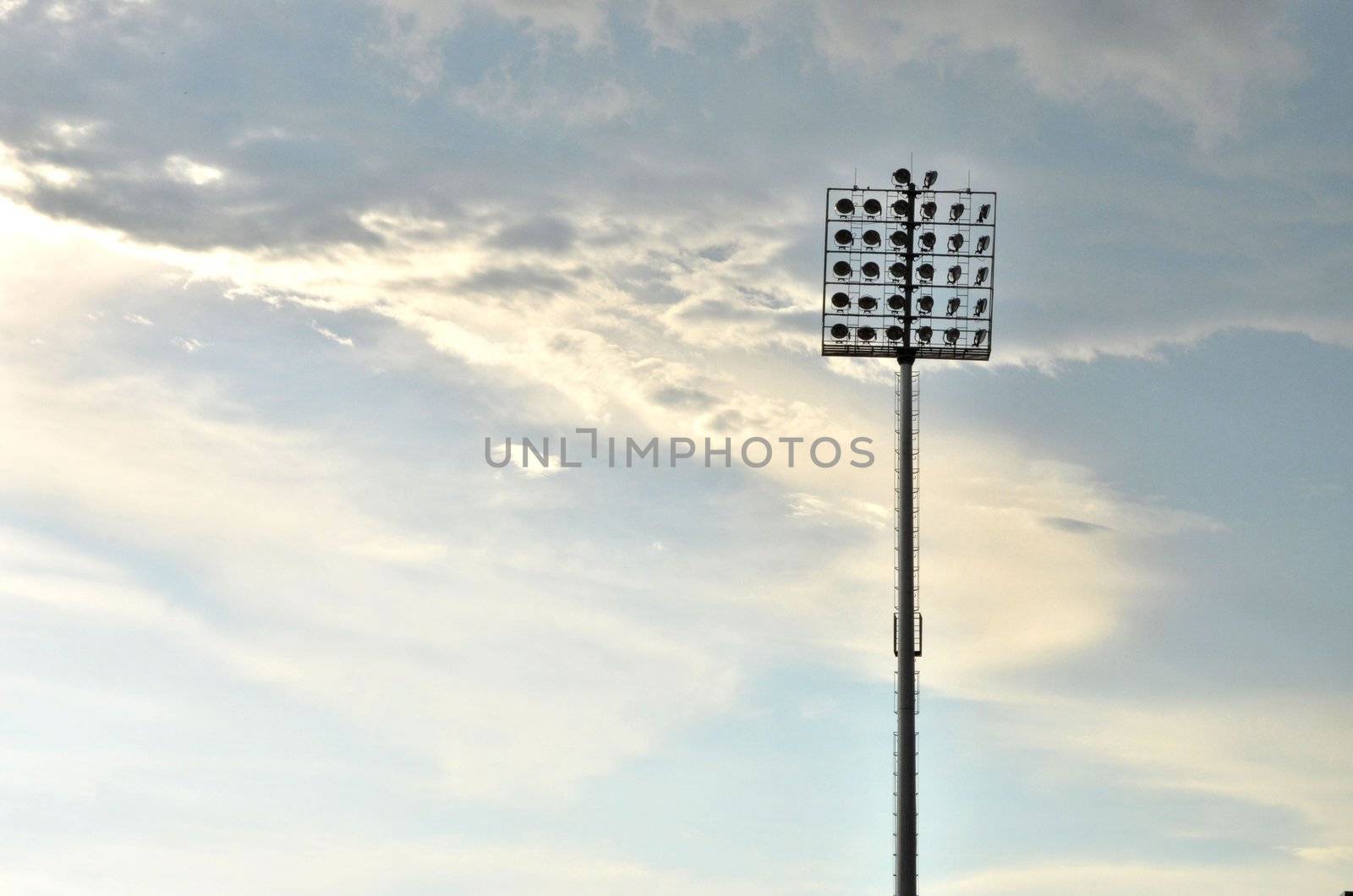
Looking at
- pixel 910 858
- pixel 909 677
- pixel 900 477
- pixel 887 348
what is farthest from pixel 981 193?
pixel 910 858

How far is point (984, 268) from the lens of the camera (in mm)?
64688

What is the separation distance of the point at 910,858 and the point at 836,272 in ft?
71.1

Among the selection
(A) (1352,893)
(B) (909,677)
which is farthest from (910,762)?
(A) (1352,893)

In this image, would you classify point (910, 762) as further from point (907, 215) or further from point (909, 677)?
point (907, 215)

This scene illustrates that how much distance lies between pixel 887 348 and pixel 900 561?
28.5ft

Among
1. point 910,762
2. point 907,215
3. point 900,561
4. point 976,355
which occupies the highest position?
point 907,215

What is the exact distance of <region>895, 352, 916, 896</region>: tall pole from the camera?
56.8m

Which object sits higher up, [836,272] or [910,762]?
[836,272]

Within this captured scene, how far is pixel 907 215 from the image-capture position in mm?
64625

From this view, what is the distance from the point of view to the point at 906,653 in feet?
193

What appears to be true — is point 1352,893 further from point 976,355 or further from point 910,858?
point 976,355

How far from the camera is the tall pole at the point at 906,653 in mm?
56750

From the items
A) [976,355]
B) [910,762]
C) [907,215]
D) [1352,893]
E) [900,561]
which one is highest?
[907,215]

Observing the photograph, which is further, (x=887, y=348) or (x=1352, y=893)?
(x=887, y=348)
